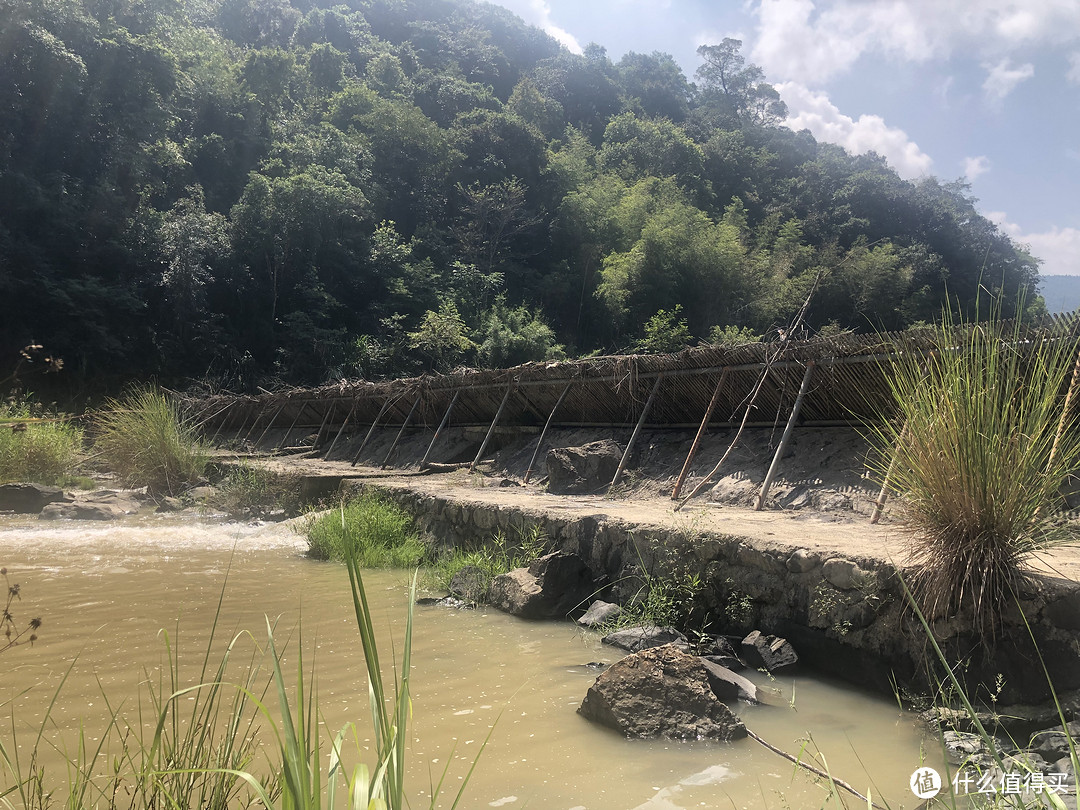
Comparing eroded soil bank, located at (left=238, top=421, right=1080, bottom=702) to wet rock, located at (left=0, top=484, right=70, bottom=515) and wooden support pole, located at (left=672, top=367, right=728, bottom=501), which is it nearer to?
wooden support pole, located at (left=672, top=367, right=728, bottom=501)

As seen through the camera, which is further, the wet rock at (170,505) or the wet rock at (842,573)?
the wet rock at (170,505)

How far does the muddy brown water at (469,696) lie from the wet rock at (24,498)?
13.7 feet

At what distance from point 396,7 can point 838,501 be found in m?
59.9

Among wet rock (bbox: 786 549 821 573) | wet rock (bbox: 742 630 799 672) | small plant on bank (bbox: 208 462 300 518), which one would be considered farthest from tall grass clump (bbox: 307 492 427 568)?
wet rock (bbox: 786 549 821 573)

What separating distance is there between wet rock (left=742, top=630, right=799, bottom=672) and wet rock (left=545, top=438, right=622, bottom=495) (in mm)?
3968

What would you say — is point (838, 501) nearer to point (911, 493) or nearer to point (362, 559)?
point (911, 493)

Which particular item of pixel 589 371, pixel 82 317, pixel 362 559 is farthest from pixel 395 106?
pixel 362 559

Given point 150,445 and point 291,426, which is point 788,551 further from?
point 291,426

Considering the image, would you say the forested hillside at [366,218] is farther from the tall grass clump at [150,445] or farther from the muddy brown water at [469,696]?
the muddy brown water at [469,696]

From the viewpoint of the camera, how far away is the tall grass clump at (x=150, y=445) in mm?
10023

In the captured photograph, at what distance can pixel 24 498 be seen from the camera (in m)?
9.16

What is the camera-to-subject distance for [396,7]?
53.9m

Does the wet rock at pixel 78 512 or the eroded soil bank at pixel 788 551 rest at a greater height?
the eroded soil bank at pixel 788 551

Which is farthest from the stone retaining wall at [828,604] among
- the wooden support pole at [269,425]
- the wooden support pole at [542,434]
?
the wooden support pole at [269,425]
